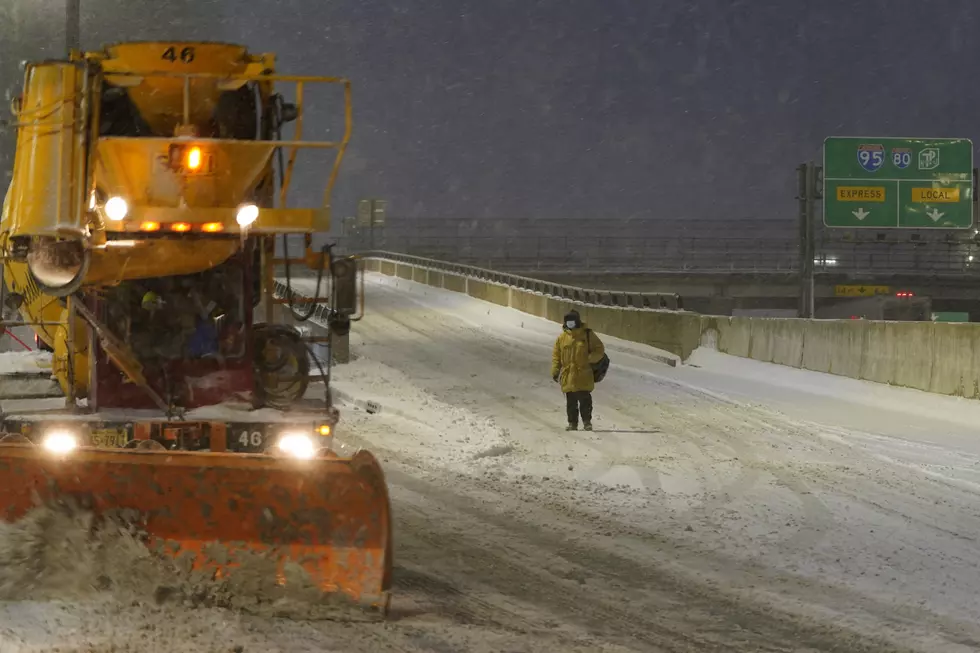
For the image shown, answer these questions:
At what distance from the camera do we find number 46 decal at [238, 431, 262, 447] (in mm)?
8914

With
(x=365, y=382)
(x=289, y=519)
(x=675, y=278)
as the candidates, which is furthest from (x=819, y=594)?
(x=675, y=278)

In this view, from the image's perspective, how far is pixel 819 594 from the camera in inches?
324

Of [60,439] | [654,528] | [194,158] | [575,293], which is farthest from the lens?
[575,293]

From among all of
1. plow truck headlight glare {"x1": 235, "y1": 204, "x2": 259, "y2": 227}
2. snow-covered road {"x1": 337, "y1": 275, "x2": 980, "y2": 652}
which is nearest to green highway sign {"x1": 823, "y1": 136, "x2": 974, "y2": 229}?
snow-covered road {"x1": 337, "y1": 275, "x2": 980, "y2": 652}

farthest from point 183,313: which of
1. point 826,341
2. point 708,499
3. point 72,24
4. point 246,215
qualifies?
point 826,341

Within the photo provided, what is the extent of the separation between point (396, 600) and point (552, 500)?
4.03 m

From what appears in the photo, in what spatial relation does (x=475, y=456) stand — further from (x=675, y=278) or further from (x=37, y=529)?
(x=675, y=278)

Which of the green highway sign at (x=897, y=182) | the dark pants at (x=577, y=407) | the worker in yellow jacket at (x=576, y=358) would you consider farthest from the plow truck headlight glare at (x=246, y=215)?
the green highway sign at (x=897, y=182)

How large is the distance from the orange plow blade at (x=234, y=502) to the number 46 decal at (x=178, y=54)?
313 cm

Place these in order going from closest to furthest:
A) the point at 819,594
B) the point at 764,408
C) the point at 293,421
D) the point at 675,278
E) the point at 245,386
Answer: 1. the point at 819,594
2. the point at 293,421
3. the point at 245,386
4. the point at 764,408
5. the point at 675,278

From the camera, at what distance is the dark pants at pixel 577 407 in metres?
16.8

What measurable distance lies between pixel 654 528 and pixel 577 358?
20.4 ft

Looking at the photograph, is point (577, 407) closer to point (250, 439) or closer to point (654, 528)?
point (654, 528)

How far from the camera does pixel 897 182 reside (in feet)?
118
